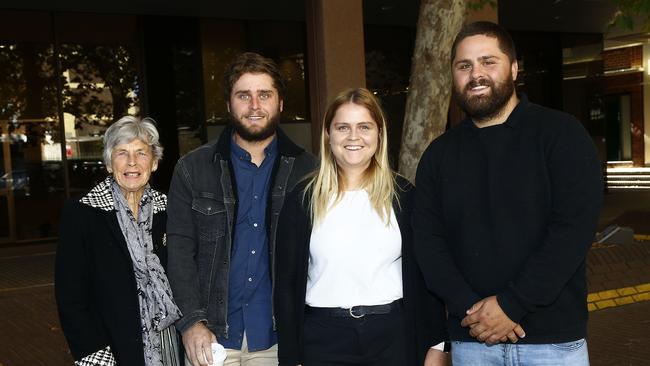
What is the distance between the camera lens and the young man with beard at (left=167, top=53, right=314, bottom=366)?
3.08 m

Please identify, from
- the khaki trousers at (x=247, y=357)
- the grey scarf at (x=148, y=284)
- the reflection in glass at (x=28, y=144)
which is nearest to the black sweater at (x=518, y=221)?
the khaki trousers at (x=247, y=357)

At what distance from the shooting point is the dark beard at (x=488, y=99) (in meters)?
2.80

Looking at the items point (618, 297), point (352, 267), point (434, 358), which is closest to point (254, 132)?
point (352, 267)

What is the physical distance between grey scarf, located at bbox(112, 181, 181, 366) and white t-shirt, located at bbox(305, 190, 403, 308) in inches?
26.5

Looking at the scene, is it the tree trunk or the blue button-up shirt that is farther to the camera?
the tree trunk

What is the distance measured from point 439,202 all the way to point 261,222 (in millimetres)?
822

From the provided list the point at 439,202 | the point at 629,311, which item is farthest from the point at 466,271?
the point at 629,311

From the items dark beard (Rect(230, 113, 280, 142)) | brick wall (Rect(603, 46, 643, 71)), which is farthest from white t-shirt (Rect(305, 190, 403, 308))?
brick wall (Rect(603, 46, 643, 71))

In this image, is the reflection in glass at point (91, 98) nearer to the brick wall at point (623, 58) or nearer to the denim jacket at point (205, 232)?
the denim jacket at point (205, 232)

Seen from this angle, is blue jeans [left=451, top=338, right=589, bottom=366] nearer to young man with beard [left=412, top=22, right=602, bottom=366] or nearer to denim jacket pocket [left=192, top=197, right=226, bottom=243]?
young man with beard [left=412, top=22, right=602, bottom=366]

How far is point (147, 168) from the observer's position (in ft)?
10.6

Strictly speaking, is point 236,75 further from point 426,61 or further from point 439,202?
point 426,61

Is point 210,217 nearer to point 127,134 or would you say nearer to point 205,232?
point 205,232

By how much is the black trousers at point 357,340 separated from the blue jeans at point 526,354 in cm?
30
